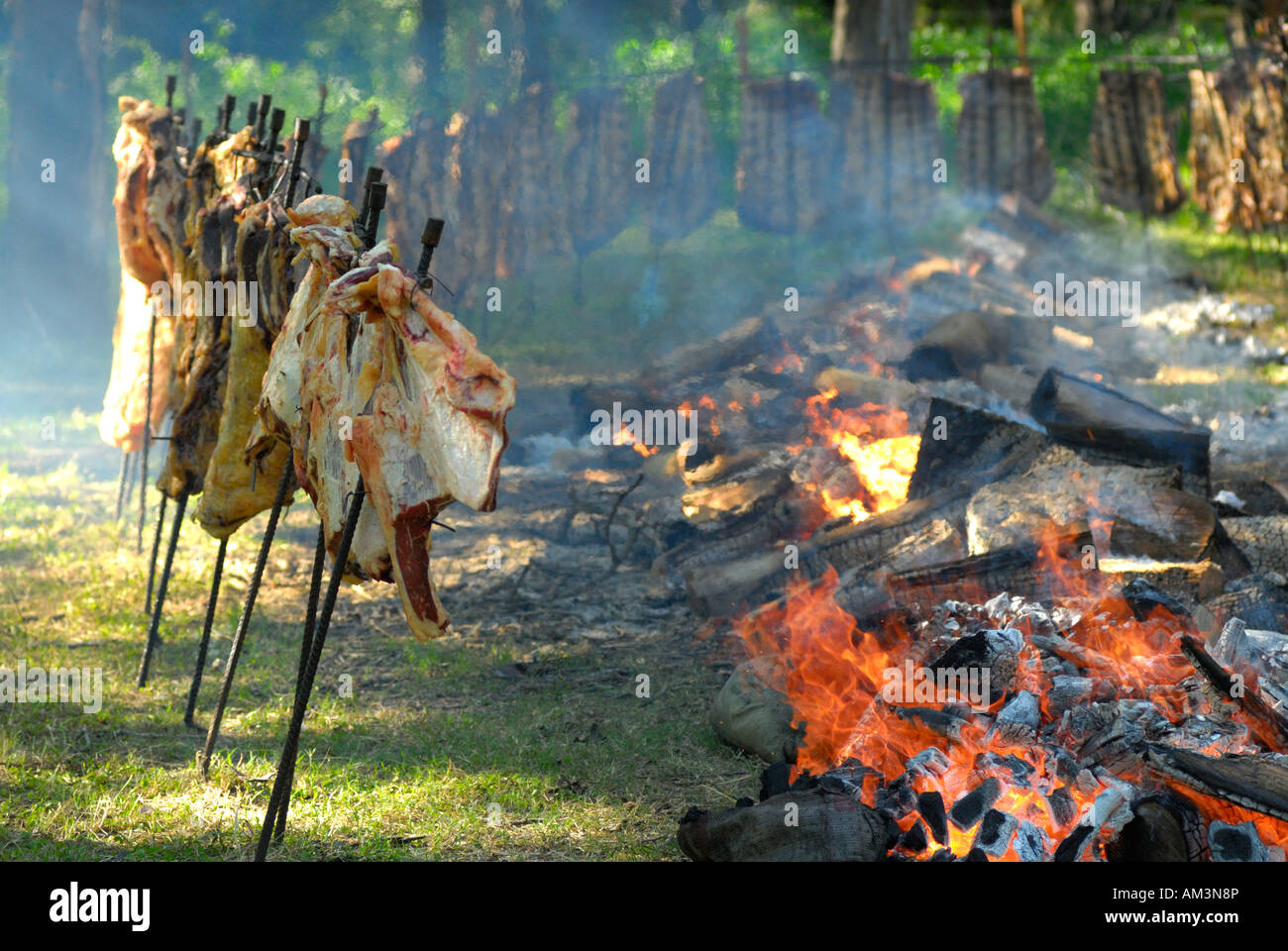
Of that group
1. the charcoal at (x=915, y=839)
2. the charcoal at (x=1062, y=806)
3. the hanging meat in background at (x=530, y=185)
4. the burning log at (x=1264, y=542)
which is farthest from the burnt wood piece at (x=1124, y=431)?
the hanging meat in background at (x=530, y=185)

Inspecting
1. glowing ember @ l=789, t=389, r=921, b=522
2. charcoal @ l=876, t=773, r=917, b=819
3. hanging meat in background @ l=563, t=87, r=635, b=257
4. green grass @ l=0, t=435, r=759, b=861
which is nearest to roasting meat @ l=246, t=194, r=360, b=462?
green grass @ l=0, t=435, r=759, b=861

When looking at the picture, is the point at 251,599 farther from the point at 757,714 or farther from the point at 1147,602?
the point at 1147,602

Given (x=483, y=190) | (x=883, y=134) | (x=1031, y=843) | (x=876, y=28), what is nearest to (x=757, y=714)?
(x=1031, y=843)

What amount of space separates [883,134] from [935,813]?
11251 millimetres

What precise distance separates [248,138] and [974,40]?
70.7ft

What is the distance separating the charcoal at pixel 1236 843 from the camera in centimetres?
390

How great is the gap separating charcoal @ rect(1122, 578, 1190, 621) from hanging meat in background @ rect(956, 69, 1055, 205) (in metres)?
10.4

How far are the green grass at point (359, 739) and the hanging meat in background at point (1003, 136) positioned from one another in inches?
400

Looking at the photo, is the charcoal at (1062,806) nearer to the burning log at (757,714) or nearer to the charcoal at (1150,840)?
the charcoal at (1150,840)

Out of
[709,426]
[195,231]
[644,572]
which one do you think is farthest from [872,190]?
[195,231]

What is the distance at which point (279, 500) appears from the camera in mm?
4574

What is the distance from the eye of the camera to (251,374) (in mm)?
5078

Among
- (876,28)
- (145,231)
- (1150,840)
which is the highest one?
(876,28)

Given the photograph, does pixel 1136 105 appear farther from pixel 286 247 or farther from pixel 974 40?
pixel 286 247
